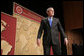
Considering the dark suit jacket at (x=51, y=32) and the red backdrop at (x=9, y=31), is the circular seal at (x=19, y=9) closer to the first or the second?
the red backdrop at (x=9, y=31)

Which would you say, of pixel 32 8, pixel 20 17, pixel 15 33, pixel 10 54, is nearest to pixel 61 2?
pixel 32 8

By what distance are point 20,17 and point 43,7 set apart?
876mm

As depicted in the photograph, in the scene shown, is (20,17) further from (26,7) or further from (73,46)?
(73,46)

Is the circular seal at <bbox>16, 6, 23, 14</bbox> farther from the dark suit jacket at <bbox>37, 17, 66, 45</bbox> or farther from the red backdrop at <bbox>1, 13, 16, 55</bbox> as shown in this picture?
the dark suit jacket at <bbox>37, 17, 66, 45</bbox>

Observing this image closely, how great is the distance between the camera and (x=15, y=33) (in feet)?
10.4

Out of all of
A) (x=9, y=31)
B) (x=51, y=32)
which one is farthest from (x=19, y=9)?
(x=51, y=32)

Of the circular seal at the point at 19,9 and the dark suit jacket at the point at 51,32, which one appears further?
the circular seal at the point at 19,9

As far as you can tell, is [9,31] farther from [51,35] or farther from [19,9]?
[51,35]

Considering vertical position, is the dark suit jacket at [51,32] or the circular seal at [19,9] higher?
the circular seal at [19,9]

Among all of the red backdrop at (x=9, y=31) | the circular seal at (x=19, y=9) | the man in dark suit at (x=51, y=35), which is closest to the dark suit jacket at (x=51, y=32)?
the man in dark suit at (x=51, y=35)

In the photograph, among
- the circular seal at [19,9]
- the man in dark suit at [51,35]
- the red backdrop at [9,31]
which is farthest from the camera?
the circular seal at [19,9]

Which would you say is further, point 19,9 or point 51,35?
point 19,9

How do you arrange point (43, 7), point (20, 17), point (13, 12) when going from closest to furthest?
1. point (13, 12)
2. point (20, 17)
3. point (43, 7)

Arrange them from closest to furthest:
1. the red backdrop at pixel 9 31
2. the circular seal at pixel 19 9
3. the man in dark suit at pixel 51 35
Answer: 1. the man in dark suit at pixel 51 35
2. the red backdrop at pixel 9 31
3. the circular seal at pixel 19 9
